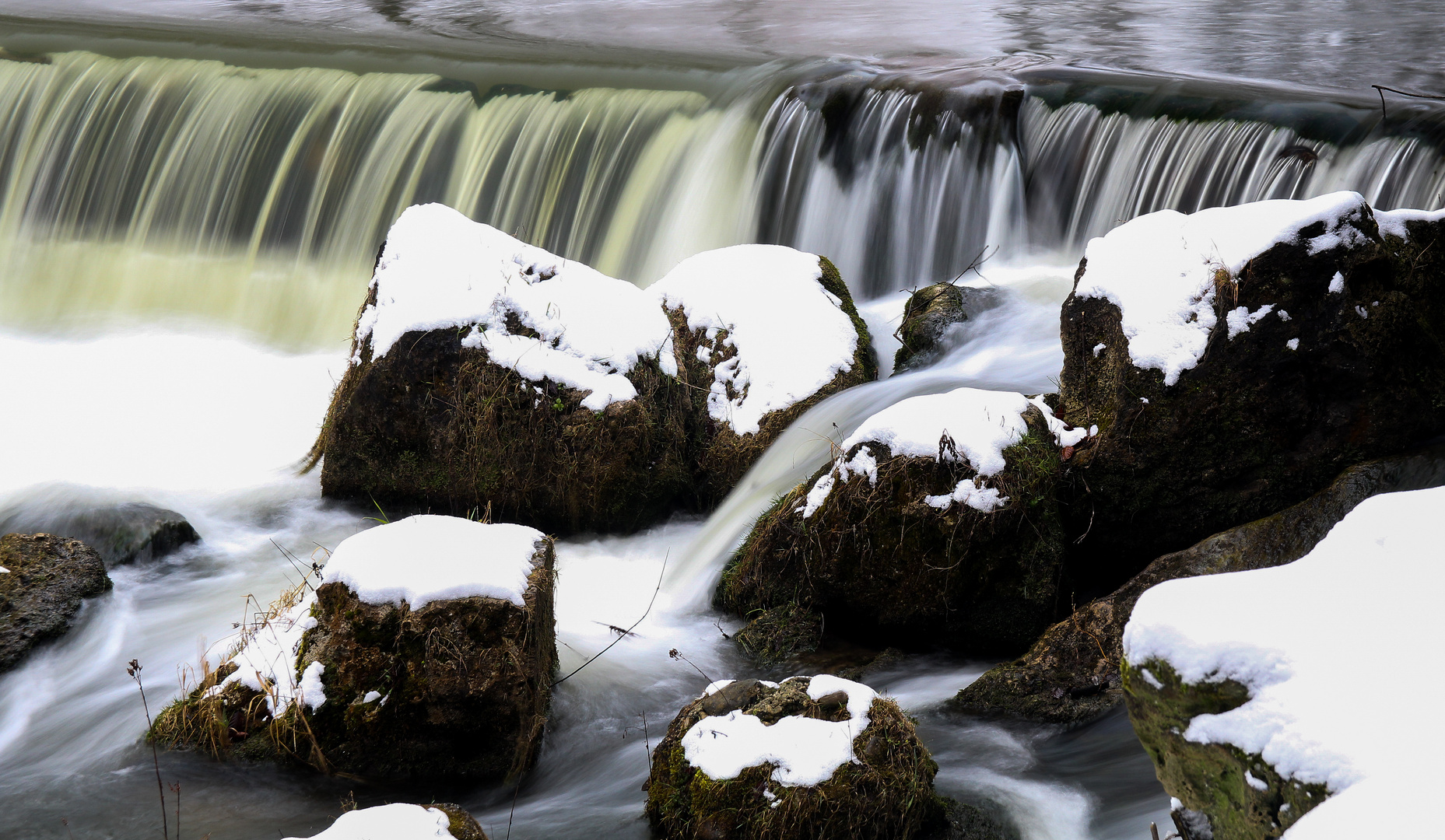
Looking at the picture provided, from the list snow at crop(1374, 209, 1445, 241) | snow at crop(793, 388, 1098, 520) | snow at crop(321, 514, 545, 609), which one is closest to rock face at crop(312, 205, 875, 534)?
snow at crop(793, 388, 1098, 520)

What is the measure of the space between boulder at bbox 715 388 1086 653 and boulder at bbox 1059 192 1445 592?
299mm

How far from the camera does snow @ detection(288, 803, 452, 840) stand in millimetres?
2760

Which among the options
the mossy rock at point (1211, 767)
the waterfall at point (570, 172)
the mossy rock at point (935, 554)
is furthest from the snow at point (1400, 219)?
the mossy rock at point (1211, 767)

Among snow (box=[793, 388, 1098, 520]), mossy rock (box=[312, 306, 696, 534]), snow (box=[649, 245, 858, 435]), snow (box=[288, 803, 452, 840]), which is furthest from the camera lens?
snow (box=[649, 245, 858, 435])

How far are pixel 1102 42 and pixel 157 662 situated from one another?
34.5 ft

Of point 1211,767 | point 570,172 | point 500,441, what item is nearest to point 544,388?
point 500,441

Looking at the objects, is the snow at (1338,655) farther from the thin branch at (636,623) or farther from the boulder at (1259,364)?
the thin branch at (636,623)

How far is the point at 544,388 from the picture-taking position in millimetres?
5836

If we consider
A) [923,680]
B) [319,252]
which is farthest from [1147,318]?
[319,252]

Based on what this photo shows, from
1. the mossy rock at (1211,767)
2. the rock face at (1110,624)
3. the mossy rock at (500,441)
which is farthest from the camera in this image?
the mossy rock at (500,441)

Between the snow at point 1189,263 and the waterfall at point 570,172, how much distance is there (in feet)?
10.9

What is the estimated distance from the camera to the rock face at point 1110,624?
4.21 m

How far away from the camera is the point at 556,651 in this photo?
471 cm

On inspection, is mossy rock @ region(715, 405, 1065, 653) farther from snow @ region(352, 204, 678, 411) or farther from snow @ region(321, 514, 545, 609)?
snow @ region(352, 204, 678, 411)
